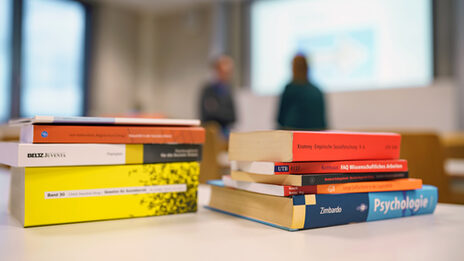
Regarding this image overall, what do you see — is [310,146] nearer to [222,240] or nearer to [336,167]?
[336,167]

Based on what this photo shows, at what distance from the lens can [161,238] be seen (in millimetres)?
534

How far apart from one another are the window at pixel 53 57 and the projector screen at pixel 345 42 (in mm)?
2549

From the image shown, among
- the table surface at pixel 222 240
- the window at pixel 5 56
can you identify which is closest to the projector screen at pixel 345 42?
the window at pixel 5 56

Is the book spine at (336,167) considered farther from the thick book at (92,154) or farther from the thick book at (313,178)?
the thick book at (92,154)

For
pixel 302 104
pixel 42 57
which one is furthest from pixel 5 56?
pixel 302 104

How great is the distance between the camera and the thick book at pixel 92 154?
58 cm

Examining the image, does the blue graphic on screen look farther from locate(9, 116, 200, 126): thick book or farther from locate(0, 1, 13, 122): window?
locate(9, 116, 200, 126): thick book

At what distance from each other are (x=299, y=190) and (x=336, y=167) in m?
0.08

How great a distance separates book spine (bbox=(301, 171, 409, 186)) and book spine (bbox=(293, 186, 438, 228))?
0.07 ft

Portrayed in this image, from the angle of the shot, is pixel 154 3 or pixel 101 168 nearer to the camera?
pixel 101 168

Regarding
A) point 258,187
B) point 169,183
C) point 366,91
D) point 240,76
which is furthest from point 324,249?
point 240,76

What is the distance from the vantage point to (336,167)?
61 centimetres

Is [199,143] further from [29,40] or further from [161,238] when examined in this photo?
[29,40]

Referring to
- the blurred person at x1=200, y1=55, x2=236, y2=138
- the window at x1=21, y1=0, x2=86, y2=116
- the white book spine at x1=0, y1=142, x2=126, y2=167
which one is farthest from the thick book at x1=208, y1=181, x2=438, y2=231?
the window at x1=21, y1=0, x2=86, y2=116
